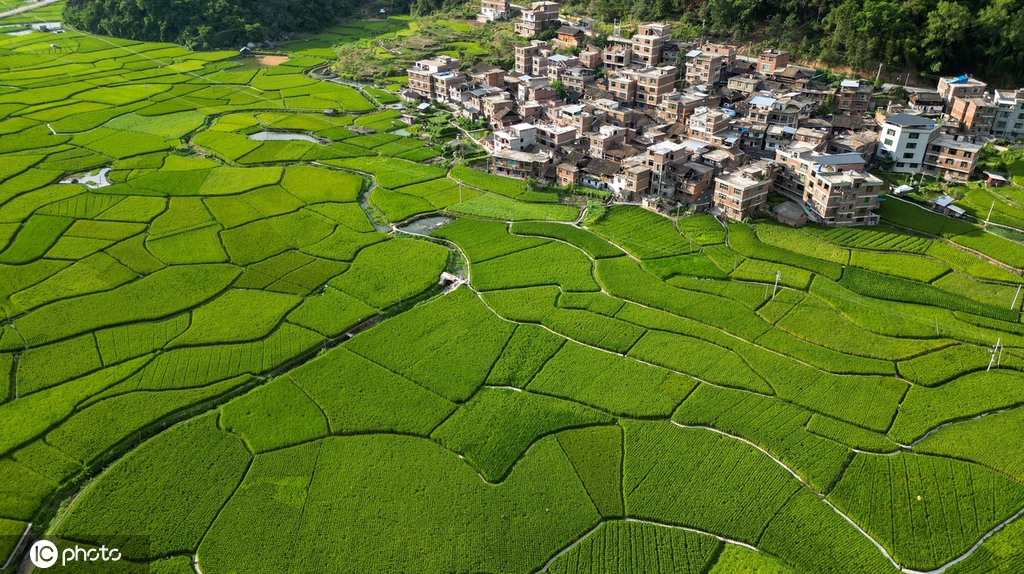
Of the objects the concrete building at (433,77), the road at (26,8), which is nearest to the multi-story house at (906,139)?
the concrete building at (433,77)

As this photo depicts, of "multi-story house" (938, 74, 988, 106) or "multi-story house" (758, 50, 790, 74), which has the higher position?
"multi-story house" (758, 50, 790, 74)

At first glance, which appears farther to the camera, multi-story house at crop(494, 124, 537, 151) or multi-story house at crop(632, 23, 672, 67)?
multi-story house at crop(632, 23, 672, 67)

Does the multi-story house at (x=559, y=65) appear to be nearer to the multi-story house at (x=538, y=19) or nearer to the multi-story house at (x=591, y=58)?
the multi-story house at (x=591, y=58)

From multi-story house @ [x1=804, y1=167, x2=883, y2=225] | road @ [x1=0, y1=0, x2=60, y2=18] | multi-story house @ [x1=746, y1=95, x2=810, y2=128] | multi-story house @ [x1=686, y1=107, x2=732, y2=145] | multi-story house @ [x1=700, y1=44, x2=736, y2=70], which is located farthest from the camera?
road @ [x1=0, y1=0, x2=60, y2=18]

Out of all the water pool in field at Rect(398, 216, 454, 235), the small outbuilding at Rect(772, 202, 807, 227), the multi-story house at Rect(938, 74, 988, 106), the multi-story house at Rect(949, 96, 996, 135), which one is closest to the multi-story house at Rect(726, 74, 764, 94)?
the multi-story house at Rect(938, 74, 988, 106)

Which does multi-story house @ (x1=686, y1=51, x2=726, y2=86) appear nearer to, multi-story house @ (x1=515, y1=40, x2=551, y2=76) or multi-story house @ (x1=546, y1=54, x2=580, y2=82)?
multi-story house @ (x1=546, y1=54, x2=580, y2=82)

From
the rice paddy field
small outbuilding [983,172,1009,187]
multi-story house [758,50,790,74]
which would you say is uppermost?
multi-story house [758,50,790,74]

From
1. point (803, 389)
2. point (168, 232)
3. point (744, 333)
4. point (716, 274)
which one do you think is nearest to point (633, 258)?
point (716, 274)

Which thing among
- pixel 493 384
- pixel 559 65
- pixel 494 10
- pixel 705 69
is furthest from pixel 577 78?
pixel 493 384
